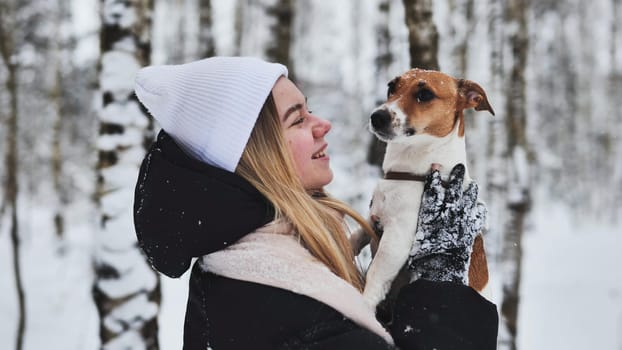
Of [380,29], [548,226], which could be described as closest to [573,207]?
[548,226]

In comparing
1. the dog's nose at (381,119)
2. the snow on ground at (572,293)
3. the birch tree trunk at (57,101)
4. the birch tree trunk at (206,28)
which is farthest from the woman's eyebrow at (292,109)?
the birch tree trunk at (57,101)

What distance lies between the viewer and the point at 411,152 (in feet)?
6.84

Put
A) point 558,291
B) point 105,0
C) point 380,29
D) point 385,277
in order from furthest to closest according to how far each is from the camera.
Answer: point 558,291 → point 380,29 → point 105,0 → point 385,277

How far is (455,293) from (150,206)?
3.11 ft

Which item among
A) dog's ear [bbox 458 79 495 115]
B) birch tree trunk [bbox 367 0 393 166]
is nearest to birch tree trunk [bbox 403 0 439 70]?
dog's ear [bbox 458 79 495 115]

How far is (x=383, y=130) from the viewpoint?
1.97 meters

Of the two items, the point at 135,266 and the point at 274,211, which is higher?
the point at 274,211

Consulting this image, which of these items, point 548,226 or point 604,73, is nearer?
point 548,226

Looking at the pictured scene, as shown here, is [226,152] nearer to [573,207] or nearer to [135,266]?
[135,266]

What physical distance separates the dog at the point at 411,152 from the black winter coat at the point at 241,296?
0.92 ft

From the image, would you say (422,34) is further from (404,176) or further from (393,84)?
(404,176)

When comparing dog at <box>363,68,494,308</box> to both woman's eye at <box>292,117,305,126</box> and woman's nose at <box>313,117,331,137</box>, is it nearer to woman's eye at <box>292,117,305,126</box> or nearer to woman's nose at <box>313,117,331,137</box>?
woman's nose at <box>313,117,331,137</box>

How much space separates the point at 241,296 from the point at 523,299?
41.3ft

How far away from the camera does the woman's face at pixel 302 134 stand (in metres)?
1.76
